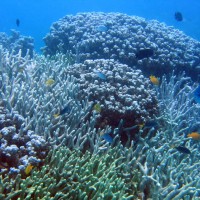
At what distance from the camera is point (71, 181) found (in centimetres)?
329

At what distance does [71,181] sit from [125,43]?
257 inches

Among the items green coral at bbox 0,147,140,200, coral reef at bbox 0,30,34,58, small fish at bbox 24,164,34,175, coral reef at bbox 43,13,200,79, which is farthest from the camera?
coral reef at bbox 0,30,34,58

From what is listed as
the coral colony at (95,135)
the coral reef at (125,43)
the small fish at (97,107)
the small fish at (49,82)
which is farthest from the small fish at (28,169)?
the coral reef at (125,43)

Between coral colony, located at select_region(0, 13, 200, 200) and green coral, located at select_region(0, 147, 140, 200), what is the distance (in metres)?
0.01

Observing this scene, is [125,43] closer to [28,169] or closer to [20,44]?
[20,44]

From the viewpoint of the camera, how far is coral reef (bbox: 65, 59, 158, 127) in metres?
5.22

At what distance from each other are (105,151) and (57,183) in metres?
1.26

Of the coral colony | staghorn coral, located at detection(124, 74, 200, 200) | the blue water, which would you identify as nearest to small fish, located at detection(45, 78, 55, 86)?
the coral colony

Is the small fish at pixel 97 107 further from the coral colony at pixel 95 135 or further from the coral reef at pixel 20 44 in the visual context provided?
the coral reef at pixel 20 44

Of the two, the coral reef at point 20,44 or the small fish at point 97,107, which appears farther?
the coral reef at point 20,44

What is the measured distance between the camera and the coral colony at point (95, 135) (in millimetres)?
3303

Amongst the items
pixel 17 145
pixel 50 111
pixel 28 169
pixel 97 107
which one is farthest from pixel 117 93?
pixel 28 169

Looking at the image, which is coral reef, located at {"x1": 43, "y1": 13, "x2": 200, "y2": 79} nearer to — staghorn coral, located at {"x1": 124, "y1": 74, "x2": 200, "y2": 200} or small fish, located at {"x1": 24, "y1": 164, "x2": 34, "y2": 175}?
staghorn coral, located at {"x1": 124, "y1": 74, "x2": 200, "y2": 200}

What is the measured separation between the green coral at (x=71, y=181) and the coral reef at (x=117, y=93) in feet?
4.23
